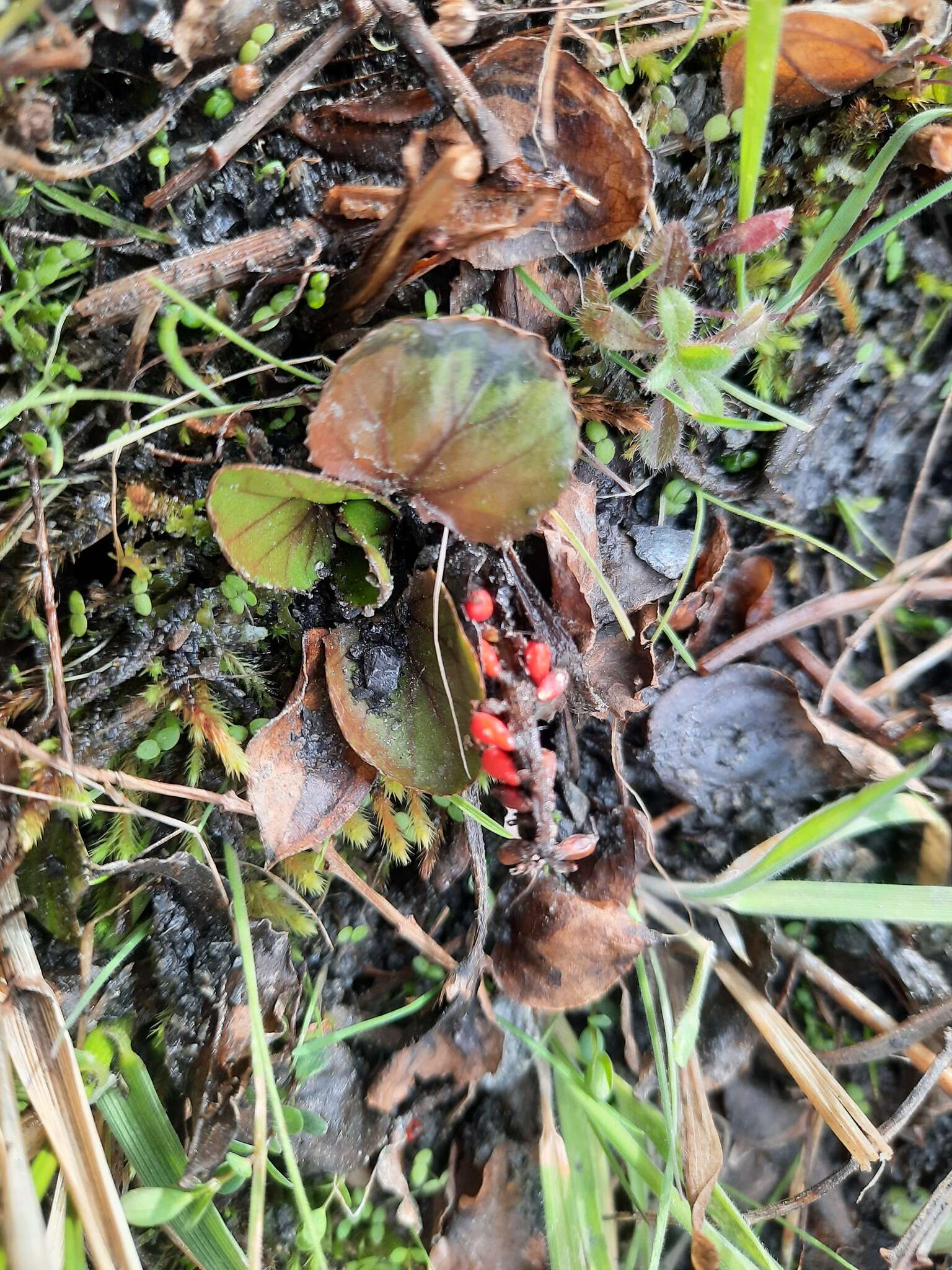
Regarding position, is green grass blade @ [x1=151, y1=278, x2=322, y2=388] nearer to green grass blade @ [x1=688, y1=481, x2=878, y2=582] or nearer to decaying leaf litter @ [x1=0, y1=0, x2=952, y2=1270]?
decaying leaf litter @ [x1=0, y1=0, x2=952, y2=1270]

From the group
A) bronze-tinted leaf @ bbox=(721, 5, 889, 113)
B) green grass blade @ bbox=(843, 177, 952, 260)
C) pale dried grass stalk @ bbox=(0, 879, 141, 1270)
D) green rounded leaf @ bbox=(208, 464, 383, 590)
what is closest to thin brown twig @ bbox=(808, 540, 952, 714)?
green grass blade @ bbox=(843, 177, 952, 260)

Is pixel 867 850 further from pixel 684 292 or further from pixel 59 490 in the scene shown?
pixel 59 490

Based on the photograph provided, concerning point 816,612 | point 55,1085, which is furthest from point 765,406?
point 55,1085

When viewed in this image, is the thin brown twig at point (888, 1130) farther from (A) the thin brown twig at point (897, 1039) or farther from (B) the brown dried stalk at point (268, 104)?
(B) the brown dried stalk at point (268, 104)

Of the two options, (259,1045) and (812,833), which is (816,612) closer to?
(812,833)

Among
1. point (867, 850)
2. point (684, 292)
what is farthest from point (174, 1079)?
point (684, 292)

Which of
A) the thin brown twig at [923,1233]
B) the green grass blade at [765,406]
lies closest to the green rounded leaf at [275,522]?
the green grass blade at [765,406]
